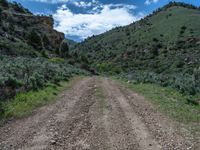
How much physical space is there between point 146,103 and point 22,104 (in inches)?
223

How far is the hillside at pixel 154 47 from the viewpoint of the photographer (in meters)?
86.2

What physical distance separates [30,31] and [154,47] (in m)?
36.9

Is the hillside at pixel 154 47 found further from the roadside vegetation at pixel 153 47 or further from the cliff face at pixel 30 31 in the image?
the cliff face at pixel 30 31

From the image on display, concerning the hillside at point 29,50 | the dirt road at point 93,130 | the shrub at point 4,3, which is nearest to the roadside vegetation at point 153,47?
the hillside at point 29,50

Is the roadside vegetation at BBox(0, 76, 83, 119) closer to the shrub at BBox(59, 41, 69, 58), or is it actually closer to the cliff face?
the cliff face

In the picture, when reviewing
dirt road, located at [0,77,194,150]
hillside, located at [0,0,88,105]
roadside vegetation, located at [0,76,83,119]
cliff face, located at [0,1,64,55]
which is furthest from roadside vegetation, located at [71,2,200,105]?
dirt road, located at [0,77,194,150]

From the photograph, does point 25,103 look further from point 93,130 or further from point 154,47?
point 154,47

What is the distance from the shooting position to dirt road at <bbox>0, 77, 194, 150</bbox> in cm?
973

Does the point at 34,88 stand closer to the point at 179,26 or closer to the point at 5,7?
the point at 5,7

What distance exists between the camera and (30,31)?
78125 millimetres

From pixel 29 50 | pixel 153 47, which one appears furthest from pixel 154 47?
pixel 29 50

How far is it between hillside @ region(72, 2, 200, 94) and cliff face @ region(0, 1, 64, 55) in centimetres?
1015

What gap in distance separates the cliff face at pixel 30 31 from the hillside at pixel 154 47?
33.3 ft

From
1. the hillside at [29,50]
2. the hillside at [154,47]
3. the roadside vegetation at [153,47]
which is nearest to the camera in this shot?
the hillside at [29,50]
